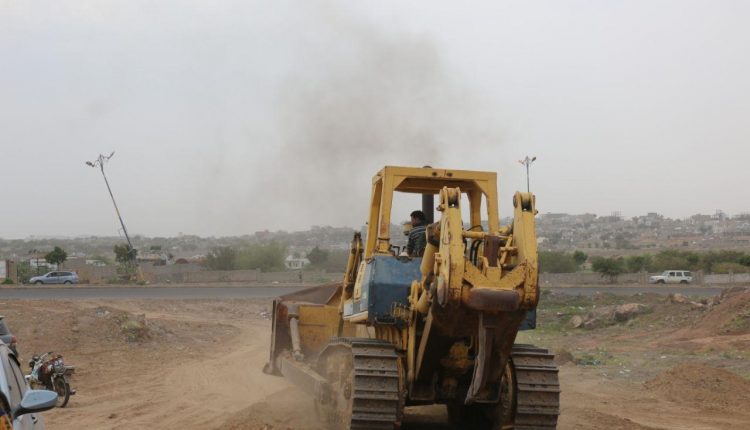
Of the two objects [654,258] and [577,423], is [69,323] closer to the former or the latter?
[577,423]

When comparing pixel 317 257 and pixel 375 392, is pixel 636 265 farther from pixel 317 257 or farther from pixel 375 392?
pixel 375 392

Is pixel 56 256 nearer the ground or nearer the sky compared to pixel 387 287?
nearer the sky

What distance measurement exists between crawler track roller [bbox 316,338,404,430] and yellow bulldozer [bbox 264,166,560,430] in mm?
11

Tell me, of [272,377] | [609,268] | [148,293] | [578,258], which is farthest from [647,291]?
[272,377]

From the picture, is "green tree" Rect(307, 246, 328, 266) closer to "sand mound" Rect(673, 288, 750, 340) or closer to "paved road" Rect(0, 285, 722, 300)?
"paved road" Rect(0, 285, 722, 300)

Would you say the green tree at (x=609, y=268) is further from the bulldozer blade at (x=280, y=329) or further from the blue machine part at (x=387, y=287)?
the blue machine part at (x=387, y=287)

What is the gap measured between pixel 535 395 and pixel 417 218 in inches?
105

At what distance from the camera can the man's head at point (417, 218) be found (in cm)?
1025

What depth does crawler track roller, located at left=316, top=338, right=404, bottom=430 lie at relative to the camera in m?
8.39

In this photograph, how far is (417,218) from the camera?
10.3 metres

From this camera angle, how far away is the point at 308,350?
1336 centimetres

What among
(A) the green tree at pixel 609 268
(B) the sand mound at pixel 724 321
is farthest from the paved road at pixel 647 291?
(B) the sand mound at pixel 724 321

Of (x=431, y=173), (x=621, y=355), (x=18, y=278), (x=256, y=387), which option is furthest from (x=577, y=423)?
(x=18, y=278)

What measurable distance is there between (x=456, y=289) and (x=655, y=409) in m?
7.35
